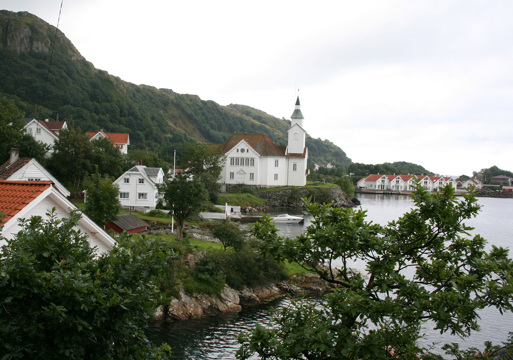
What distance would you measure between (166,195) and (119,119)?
99.1 metres

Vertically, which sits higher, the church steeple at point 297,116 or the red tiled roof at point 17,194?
the church steeple at point 297,116

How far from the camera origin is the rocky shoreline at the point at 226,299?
20.6 metres

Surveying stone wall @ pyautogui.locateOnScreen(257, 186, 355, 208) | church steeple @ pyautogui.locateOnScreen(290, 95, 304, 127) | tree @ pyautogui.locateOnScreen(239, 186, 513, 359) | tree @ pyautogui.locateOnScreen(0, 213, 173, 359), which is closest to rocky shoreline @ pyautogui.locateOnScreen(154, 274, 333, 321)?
tree @ pyautogui.locateOnScreen(239, 186, 513, 359)

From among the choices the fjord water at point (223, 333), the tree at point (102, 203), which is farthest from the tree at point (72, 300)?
the tree at point (102, 203)

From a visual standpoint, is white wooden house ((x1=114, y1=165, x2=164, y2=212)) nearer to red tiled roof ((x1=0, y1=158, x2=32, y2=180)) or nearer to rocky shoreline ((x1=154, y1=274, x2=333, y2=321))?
red tiled roof ((x1=0, y1=158, x2=32, y2=180))

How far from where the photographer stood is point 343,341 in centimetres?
549

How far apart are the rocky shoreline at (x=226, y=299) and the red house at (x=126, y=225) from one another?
967 centimetres

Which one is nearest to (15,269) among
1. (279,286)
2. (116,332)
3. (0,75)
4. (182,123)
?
(116,332)

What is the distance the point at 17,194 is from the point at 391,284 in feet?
25.8

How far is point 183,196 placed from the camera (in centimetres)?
3111

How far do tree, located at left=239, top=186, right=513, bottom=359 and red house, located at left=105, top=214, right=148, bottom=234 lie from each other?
24330 millimetres

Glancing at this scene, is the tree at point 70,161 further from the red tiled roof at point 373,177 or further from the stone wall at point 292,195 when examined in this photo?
the red tiled roof at point 373,177

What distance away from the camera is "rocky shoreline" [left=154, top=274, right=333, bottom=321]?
67.7 feet

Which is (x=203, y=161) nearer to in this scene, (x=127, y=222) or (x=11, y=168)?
(x=127, y=222)
